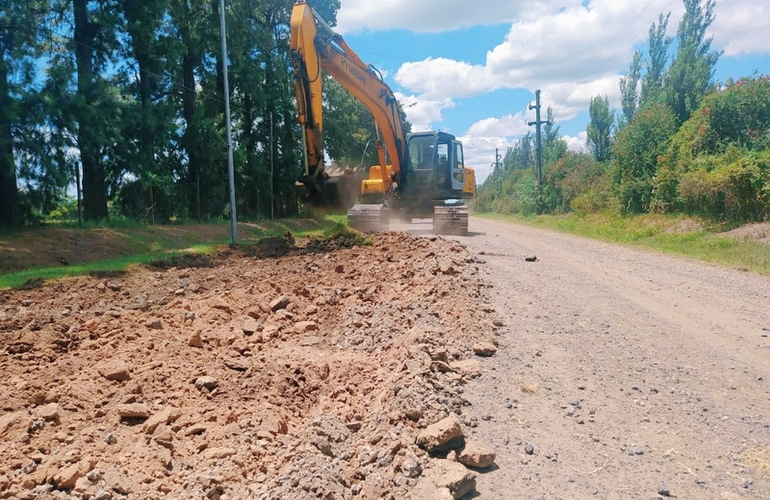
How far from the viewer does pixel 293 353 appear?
19.7 feet

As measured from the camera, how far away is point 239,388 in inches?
194

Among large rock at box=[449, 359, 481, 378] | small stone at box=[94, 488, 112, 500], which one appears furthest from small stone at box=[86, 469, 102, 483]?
large rock at box=[449, 359, 481, 378]

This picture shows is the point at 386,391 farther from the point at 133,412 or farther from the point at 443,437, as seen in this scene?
the point at 133,412

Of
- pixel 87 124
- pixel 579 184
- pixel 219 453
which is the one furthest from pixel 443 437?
pixel 579 184

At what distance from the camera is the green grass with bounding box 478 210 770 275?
12766 mm

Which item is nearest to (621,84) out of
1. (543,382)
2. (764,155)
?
(764,155)

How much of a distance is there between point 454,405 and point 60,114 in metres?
14.5

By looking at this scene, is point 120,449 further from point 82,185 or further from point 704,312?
point 82,185

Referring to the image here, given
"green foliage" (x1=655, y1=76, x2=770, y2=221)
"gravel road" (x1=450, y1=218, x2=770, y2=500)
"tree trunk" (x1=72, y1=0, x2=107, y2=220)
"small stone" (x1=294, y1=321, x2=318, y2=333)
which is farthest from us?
"green foliage" (x1=655, y1=76, x2=770, y2=221)

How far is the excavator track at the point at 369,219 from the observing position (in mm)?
18406

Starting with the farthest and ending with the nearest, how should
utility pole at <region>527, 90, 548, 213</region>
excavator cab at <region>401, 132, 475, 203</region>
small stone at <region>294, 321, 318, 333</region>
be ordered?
1. utility pole at <region>527, 90, 548, 213</region>
2. excavator cab at <region>401, 132, 475, 203</region>
3. small stone at <region>294, 321, 318, 333</region>

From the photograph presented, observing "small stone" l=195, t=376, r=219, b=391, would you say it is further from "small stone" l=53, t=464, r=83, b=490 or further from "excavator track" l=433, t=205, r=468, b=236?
"excavator track" l=433, t=205, r=468, b=236

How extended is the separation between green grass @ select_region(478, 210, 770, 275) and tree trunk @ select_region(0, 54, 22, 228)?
16.1 m

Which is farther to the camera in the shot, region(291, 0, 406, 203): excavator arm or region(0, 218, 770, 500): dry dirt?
region(291, 0, 406, 203): excavator arm
